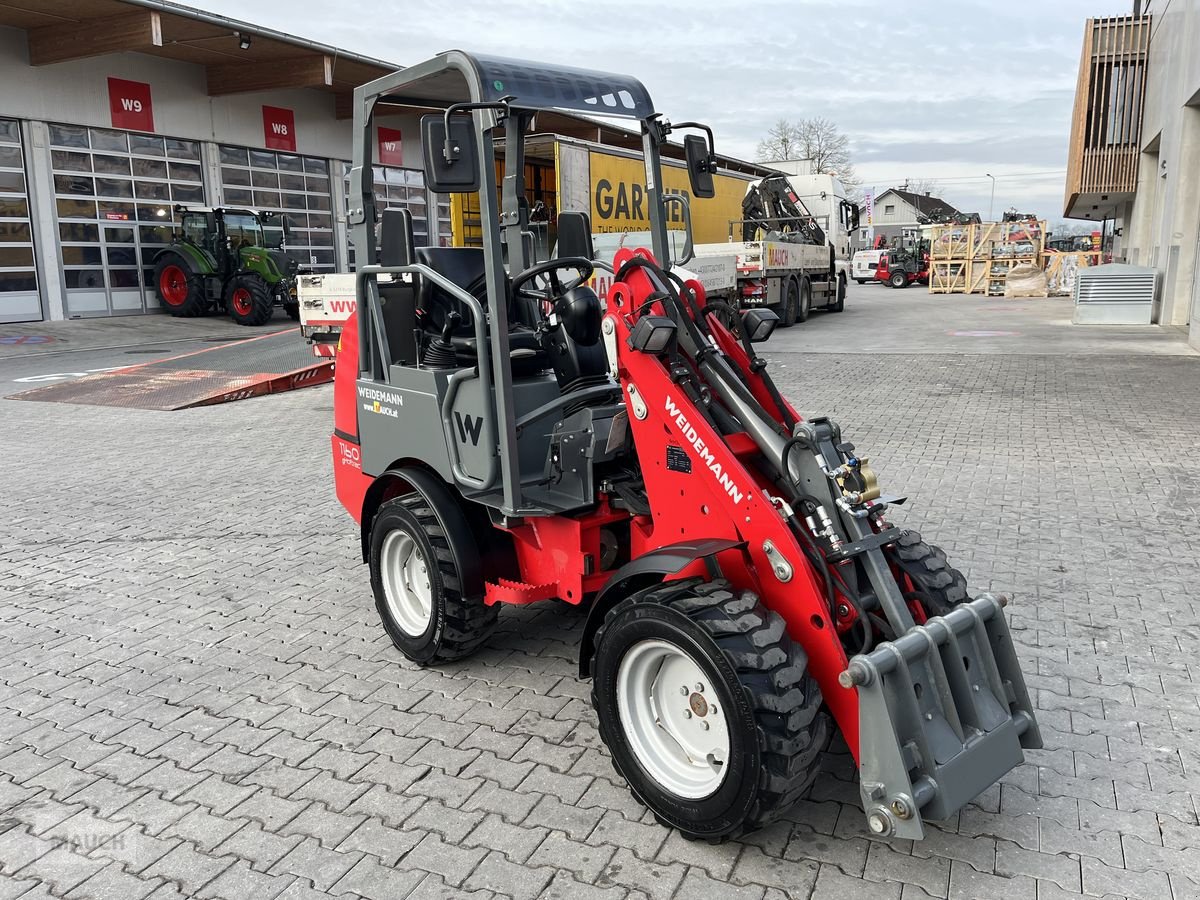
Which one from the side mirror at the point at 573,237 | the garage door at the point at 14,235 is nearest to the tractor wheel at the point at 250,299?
the garage door at the point at 14,235

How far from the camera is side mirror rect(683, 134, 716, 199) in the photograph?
4211 mm

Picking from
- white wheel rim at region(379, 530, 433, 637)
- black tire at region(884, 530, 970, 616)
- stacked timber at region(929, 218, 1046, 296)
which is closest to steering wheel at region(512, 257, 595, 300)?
white wheel rim at region(379, 530, 433, 637)

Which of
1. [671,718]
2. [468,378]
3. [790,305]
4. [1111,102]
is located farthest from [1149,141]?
[671,718]

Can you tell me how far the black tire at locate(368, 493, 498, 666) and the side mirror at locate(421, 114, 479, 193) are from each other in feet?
4.77

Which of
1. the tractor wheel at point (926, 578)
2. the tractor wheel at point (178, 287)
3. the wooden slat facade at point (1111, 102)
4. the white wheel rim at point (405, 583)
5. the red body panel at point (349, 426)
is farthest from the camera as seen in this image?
the wooden slat facade at point (1111, 102)

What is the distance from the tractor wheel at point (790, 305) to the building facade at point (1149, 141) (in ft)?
25.6

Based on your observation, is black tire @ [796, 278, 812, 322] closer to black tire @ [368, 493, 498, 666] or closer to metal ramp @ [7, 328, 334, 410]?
metal ramp @ [7, 328, 334, 410]

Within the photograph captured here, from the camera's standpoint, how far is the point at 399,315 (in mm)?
4504

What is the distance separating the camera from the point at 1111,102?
3158 centimetres

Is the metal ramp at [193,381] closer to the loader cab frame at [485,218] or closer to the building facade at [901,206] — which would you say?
the loader cab frame at [485,218]

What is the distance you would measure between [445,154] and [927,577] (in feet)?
7.37

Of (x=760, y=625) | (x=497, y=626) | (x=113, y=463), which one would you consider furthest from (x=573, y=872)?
(x=113, y=463)

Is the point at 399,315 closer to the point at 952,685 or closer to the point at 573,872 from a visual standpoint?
the point at 573,872
